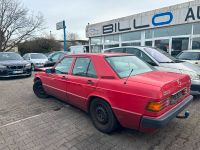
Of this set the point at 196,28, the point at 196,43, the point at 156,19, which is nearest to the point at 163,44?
the point at 156,19

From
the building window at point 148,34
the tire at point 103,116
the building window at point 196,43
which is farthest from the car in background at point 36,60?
the building window at point 196,43

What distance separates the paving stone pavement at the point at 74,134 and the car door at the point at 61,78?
52 centimetres

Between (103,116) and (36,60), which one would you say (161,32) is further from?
(103,116)

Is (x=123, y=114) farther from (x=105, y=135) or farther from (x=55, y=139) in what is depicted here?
(x=55, y=139)

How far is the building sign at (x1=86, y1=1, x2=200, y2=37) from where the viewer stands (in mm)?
10672

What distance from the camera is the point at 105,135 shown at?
2.94m

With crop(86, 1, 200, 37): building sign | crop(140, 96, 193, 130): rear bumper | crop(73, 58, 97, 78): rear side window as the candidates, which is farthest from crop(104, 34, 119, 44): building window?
crop(140, 96, 193, 130): rear bumper

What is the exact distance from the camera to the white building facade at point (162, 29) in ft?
35.4

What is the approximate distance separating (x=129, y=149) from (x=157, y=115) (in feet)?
2.54

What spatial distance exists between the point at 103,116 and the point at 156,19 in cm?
1187

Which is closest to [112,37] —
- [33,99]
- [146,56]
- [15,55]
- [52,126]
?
[15,55]

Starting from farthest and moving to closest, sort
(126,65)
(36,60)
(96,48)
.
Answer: (96,48) → (36,60) → (126,65)

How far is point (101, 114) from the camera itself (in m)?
3.01

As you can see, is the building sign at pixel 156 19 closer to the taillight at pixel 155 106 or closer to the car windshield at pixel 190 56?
the car windshield at pixel 190 56
